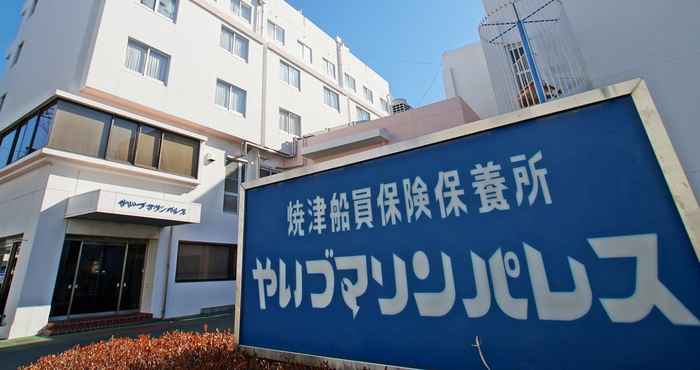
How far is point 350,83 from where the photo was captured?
2242 cm

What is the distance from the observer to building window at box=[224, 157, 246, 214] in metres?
12.5

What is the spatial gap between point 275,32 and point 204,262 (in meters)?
12.8

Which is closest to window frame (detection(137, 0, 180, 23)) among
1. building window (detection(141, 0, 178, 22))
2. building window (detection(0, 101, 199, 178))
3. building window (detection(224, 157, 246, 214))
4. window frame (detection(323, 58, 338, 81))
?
building window (detection(141, 0, 178, 22))

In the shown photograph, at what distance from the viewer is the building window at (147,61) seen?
34.3 ft

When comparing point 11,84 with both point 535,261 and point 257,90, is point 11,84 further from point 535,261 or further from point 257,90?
point 535,261

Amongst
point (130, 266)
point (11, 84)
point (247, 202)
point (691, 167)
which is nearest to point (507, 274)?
point (247, 202)

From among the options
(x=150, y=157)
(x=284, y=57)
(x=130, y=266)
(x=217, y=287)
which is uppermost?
(x=284, y=57)

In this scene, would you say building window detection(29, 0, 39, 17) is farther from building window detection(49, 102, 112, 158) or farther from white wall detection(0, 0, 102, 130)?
building window detection(49, 102, 112, 158)

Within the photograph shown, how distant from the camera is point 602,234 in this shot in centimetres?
156

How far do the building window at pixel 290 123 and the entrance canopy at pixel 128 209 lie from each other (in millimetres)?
7034

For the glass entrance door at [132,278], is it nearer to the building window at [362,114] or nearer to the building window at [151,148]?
the building window at [151,148]

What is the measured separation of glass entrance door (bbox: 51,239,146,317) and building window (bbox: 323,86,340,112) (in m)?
13.0

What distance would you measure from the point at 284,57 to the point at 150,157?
9429mm

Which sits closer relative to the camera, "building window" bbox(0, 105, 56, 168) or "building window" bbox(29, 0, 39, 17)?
"building window" bbox(0, 105, 56, 168)
